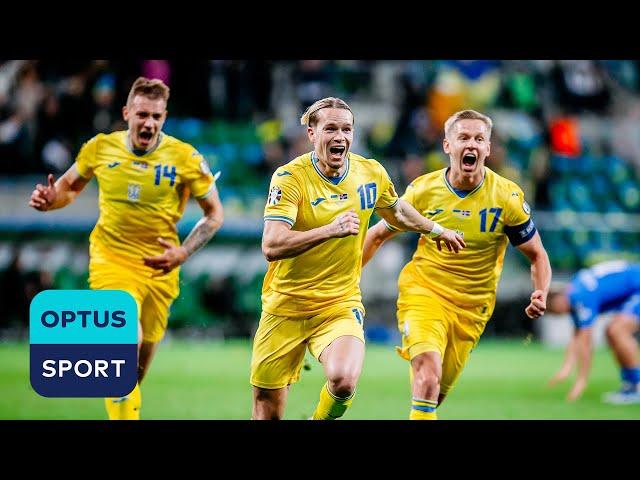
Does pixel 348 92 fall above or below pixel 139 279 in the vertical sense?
above

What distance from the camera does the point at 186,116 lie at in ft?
53.4

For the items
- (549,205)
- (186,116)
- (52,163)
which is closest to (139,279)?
(52,163)

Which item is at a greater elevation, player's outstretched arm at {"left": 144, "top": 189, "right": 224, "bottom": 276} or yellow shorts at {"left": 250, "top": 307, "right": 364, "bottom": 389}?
player's outstretched arm at {"left": 144, "top": 189, "right": 224, "bottom": 276}

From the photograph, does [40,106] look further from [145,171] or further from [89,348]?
[89,348]

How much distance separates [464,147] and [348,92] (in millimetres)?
11167

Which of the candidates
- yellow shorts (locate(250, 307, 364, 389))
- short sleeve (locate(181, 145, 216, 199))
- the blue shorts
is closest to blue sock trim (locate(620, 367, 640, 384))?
the blue shorts

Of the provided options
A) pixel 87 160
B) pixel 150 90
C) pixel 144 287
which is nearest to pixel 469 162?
pixel 150 90

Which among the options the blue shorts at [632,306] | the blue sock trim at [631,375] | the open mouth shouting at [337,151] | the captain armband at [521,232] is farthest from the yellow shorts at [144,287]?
the blue shorts at [632,306]

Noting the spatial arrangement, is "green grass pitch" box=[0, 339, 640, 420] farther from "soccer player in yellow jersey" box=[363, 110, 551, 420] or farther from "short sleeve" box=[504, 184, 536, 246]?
"short sleeve" box=[504, 184, 536, 246]

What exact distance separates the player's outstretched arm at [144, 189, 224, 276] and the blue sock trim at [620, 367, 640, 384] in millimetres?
5234

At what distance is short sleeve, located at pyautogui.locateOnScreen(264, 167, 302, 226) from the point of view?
665 centimetres

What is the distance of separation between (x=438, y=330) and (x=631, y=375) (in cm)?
452

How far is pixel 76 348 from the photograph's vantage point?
706 centimetres

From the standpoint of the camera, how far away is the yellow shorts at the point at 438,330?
7.45 meters
